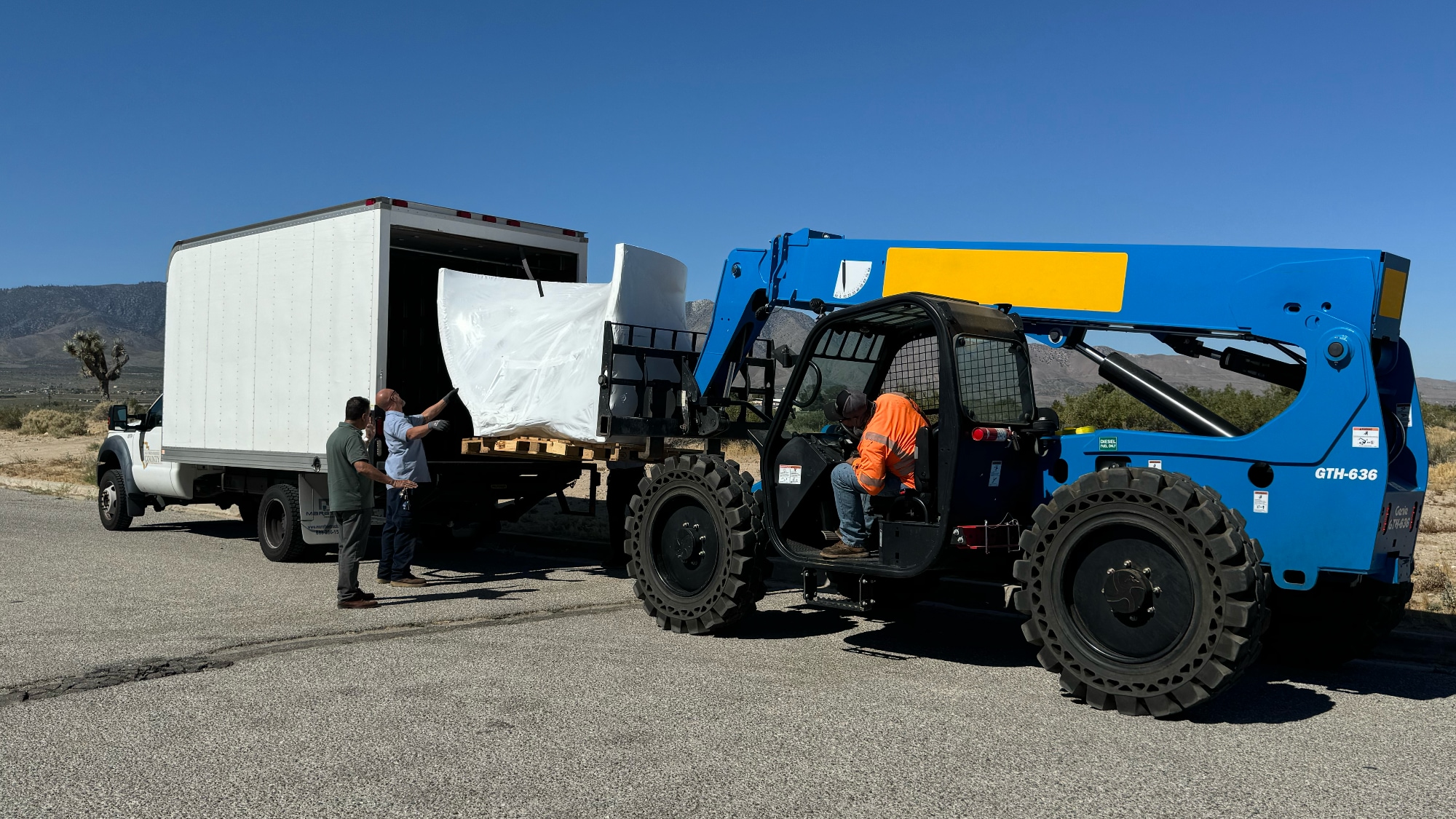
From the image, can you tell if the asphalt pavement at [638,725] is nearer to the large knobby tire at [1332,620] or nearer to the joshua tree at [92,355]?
the large knobby tire at [1332,620]

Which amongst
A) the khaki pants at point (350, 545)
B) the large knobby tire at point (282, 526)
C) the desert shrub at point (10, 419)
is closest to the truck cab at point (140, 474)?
the large knobby tire at point (282, 526)

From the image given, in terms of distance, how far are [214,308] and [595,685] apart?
8954mm

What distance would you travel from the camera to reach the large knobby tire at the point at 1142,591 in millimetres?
6129

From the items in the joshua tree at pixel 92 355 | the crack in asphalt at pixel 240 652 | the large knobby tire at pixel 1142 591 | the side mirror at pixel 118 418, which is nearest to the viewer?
the large knobby tire at pixel 1142 591

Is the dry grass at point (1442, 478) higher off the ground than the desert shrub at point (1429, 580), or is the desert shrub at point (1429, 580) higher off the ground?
the desert shrub at point (1429, 580)

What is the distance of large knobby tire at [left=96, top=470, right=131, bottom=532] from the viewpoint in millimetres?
15719

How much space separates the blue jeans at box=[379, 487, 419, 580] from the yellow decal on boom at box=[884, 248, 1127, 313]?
17.5 feet

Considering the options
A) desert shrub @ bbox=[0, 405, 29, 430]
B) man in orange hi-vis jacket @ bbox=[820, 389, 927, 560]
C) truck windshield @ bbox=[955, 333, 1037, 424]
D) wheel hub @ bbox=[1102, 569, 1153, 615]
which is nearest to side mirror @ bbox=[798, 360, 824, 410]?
man in orange hi-vis jacket @ bbox=[820, 389, 927, 560]

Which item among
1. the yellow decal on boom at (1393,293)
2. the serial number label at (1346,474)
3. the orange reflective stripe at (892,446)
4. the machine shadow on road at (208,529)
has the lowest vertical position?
the machine shadow on road at (208,529)

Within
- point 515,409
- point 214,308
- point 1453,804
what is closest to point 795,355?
point 515,409

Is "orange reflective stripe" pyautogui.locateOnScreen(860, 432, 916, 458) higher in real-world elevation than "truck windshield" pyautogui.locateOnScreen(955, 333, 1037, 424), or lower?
lower

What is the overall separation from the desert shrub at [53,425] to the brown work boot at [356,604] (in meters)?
37.4

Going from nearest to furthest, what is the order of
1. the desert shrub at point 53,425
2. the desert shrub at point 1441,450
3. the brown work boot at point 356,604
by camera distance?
the brown work boot at point 356,604, the desert shrub at point 1441,450, the desert shrub at point 53,425

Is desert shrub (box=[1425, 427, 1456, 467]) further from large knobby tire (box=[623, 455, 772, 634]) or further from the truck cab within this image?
the truck cab
